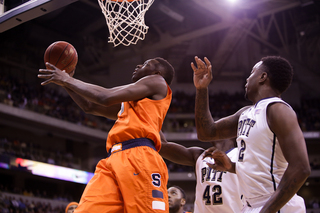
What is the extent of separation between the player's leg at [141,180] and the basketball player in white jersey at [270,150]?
46 cm

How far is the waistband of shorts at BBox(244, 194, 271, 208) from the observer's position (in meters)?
2.05

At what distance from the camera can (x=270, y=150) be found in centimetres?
209

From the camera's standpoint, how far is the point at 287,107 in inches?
82.4

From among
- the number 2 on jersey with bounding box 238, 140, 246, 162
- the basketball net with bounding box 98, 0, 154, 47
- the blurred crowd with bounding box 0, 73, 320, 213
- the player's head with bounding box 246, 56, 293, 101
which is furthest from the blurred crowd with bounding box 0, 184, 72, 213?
the player's head with bounding box 246, 56, 293, 101

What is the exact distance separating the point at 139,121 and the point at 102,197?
0.64 metres

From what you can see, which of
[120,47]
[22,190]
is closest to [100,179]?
[22,190]

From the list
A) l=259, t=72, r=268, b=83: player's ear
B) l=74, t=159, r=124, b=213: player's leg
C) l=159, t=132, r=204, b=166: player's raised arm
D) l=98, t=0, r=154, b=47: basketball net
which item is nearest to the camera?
l=259, t=72, r=268, b=83: player's ear

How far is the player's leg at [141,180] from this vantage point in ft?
8.17

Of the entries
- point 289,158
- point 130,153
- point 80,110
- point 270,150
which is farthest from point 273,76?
point 80,110

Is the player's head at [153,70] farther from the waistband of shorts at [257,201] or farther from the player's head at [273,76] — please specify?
the waistband of shorts at [257,201]

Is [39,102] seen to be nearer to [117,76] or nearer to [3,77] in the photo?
[3,77]

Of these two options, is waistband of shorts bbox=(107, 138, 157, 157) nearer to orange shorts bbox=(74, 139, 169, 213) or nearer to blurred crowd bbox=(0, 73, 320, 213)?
orange shorts bbox=(74, 139, 169, 213)

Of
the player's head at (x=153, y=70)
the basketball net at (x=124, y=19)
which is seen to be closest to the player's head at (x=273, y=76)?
the player's head at (x=153, y=70)

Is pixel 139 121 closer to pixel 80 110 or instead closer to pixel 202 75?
pixel 202 75
